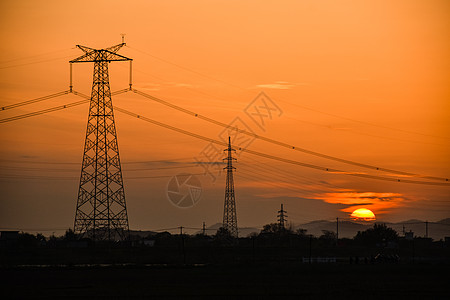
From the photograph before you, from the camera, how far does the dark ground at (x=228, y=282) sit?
5512 centimetres

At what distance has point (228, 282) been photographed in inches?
2566

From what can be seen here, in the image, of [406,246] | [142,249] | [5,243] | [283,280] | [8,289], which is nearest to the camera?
[8,289]

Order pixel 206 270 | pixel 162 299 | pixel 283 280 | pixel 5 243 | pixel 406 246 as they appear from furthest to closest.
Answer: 1. pixel 406 246
2. pixel 5 243
3. pixel 206 270
4. pixel 283 280
5. pixel 162 299

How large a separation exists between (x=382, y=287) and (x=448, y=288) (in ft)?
18.8

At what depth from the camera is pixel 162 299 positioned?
5209cm

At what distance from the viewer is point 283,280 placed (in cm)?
6756

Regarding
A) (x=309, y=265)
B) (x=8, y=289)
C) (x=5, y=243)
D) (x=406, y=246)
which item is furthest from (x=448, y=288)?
(x=406, y=246)

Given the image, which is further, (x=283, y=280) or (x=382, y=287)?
(x=283, y=280)

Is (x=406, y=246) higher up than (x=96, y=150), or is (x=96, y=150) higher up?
(x=96, y=150)

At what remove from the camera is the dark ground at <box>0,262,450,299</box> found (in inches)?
2170

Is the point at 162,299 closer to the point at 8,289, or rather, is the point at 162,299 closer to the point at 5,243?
the point at 8,289

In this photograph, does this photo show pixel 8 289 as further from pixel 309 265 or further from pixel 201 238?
pixel 201 238

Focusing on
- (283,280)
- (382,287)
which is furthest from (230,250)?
(382,287)

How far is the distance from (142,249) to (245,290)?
62.6 m
